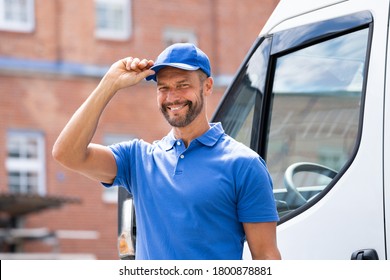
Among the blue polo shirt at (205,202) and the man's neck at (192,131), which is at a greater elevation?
the man's neck at (192,131)

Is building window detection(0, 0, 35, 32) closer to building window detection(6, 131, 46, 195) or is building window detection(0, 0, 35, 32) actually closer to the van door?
building window detection(6, 131, 46, 195)

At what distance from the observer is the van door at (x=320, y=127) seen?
14.0 feet

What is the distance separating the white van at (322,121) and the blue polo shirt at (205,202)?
639 millimetres

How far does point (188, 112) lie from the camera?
12.5 feet

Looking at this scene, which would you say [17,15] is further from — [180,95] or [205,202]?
[205,202]

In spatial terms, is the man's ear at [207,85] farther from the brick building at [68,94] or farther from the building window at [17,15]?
the building window at [17,15]

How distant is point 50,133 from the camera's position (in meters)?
28.4

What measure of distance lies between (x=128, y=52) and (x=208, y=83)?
26.7 meters

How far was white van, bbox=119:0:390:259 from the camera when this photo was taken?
425 cm

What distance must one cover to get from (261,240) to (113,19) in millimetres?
27249

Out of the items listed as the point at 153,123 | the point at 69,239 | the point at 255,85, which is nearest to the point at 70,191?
the point at 69,239

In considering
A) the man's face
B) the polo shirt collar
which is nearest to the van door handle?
the polo shirt collar

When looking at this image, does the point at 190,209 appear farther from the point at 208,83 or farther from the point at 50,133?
the point at 50,133

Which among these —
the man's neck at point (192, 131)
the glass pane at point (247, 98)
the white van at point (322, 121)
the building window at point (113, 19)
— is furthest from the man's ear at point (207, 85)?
the building window at point (113, 19)
